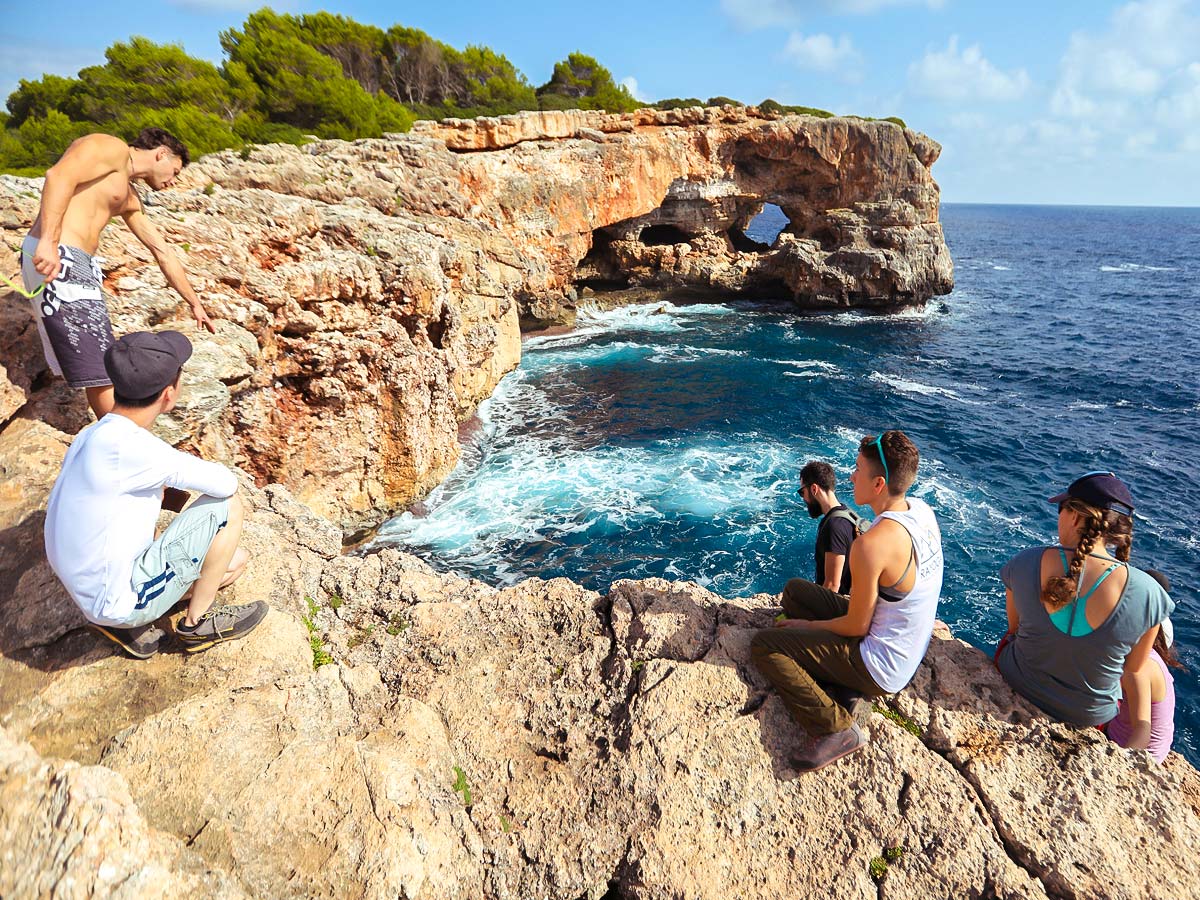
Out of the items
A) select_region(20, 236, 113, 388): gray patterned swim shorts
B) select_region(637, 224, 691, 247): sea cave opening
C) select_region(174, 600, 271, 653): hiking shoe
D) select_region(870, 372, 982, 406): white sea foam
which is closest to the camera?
select_region(174, 600, 271, 653): hiking shoe

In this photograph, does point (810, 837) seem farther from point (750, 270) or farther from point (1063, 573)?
point (750, 270)

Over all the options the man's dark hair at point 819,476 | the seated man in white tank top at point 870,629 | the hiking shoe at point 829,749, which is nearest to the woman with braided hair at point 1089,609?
the seated man in white tank top at point 870,629

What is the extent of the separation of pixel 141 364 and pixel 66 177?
3671mm

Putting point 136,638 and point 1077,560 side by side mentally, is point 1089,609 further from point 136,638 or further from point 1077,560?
point 136,638

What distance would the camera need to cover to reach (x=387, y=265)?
12.0 metres

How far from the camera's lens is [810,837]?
357 centimetres

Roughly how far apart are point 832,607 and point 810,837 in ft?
5.30

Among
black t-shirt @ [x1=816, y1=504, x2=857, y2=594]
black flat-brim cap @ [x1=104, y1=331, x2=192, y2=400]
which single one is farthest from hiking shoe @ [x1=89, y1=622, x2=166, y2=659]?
black t-shirt @ [x1=816, y1=504, x2=857, y2=594]

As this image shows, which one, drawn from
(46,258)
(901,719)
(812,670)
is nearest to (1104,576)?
(901,719)

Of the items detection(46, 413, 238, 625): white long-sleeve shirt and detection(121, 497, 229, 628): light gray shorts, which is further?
detection(121, 497, 229, 628): light gray shorts

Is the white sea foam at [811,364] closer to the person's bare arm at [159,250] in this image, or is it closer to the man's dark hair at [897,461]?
the man's dark hair at [897,461]

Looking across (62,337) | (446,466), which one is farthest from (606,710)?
(446,466)

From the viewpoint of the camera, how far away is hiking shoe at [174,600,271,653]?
4.05 meters

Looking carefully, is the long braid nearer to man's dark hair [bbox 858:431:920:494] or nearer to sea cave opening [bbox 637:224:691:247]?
man's dark hair [bbox 858:431:920:494]
